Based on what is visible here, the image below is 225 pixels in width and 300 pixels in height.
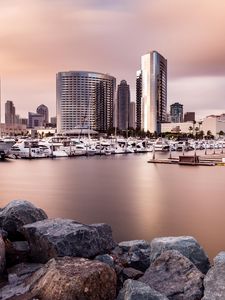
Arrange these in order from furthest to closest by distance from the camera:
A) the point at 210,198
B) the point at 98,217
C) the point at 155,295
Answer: the point at 210,198 → the point at 98,217 → the point at 155,295

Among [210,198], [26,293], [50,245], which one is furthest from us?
[210,198]

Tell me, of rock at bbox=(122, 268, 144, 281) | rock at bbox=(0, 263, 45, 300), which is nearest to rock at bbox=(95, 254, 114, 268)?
rock at bbox=(122, 268, 144, 281)

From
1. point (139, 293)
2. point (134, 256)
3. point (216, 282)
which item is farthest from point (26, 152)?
point (139, 293)

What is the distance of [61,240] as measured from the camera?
11938 millimetres

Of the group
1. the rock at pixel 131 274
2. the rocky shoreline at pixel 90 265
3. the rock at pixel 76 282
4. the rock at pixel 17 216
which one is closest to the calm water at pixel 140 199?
the rocky shoreline at pixel 90 265

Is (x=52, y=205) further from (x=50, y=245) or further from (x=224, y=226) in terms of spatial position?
(x=50, y=245)

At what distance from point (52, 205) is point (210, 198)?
16.1 m

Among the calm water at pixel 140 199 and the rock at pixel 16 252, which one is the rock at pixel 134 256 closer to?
the rock at pixel 16 252

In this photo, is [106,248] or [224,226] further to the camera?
[224,226]

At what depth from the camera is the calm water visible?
25281 millimetres

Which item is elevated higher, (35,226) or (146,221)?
(35,226)

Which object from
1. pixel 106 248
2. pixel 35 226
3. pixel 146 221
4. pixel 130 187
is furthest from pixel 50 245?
pixel 130 187

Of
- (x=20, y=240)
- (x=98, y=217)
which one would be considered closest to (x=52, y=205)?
(x=98, y=217)

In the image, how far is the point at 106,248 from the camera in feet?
44.3
